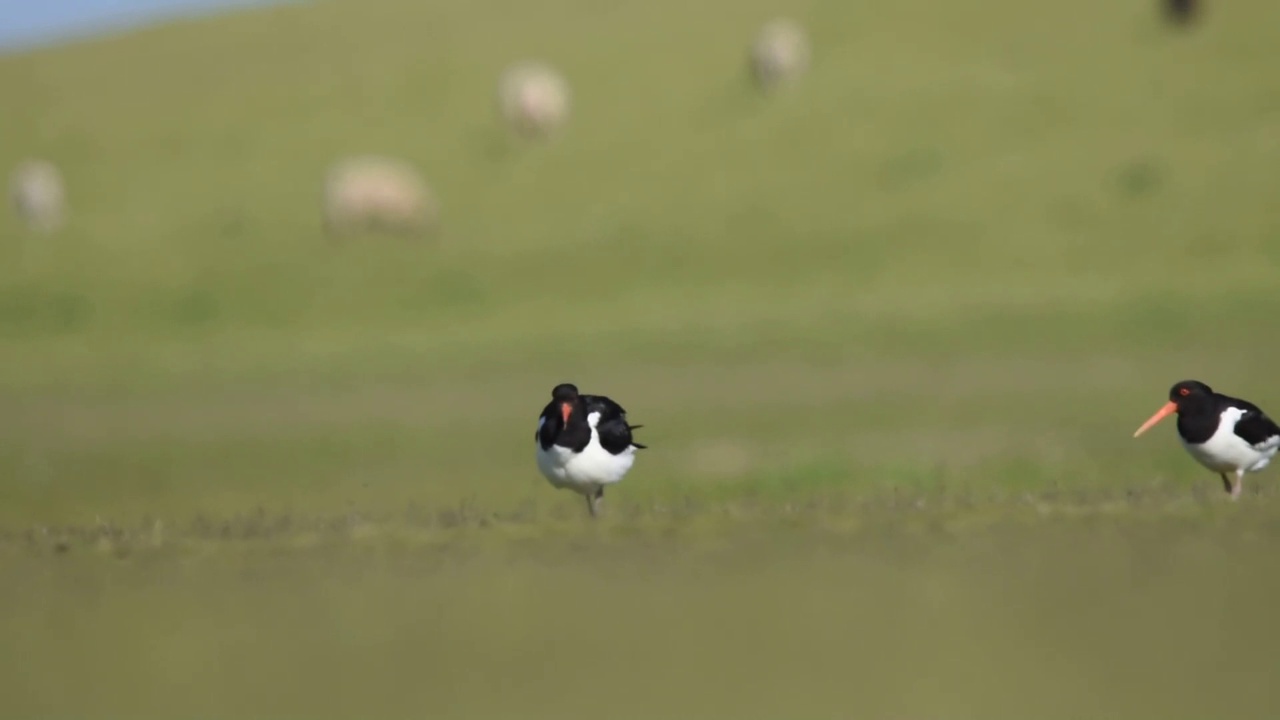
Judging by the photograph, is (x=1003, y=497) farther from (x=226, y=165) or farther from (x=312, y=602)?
(x=226, y=165)

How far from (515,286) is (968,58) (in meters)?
13.7

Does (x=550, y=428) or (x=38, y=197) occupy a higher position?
(x=38, y=197)

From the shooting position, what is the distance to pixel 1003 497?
16.3 metres

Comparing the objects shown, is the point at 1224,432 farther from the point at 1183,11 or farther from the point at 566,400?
the point at 1183,11

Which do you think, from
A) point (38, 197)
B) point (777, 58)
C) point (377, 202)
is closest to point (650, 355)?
point (377, 202)

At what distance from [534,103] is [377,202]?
19.8ft

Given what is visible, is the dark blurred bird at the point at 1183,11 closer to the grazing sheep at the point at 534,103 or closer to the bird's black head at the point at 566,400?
the grazing sheep at the point at 534,103

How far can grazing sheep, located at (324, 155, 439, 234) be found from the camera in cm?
4594

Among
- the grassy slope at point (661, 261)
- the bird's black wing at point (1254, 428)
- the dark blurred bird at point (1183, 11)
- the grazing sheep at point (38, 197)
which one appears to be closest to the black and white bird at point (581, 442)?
the bird's black wing at point (1254, 428)

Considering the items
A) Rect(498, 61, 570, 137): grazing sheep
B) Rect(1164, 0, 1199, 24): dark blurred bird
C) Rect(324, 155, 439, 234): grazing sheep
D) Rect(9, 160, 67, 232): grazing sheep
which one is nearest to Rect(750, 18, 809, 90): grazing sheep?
Rect(498, 61, 570, 137): grazing sheep

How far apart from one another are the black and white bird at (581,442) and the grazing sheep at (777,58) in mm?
35010

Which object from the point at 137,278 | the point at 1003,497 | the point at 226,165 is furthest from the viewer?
the point at 226,165

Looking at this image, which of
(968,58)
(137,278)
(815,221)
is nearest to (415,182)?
(137,278)

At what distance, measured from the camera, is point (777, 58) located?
49625 mm
